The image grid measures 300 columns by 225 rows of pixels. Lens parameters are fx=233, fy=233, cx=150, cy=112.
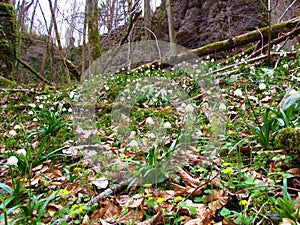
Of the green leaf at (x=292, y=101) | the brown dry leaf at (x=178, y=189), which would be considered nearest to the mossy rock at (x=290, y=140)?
the green leaf at (x=292, y=101)

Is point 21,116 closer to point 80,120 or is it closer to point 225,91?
point 80,120

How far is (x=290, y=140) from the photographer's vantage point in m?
1.71

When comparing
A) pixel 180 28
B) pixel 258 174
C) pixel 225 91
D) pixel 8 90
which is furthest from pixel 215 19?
pixel 258 174

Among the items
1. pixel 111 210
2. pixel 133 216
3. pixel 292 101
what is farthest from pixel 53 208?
pixel 292 101

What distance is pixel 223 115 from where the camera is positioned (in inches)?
115

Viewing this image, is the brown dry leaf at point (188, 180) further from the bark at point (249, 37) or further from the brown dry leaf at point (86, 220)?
the bark at point (249, 37)

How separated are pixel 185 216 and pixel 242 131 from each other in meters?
1.40

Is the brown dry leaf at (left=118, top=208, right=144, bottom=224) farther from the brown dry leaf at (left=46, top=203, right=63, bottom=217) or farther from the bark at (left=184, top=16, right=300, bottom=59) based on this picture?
the bark at (left=184, top=16, right=300, bottom=59)

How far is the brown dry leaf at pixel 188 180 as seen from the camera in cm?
178

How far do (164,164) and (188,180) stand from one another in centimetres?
23

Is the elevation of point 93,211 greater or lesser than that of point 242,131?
lesser

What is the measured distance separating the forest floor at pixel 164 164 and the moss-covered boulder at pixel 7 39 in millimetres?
2917

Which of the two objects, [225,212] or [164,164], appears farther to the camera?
[164,164]

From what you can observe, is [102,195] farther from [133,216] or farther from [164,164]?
[164,164]
